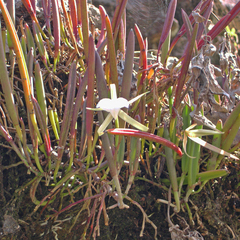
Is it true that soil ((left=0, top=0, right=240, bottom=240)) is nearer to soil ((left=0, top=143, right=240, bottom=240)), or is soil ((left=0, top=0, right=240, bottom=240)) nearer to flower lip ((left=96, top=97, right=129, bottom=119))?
soil ((left=0, top=143, right=240, bottom=240))

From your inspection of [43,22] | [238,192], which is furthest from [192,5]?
[238,192]

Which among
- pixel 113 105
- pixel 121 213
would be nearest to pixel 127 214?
pixel 121 213

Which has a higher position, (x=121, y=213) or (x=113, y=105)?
(x=113, y=105)

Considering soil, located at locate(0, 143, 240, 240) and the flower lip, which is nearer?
the flower lip

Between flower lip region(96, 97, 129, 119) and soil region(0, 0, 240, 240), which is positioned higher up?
flower lip region(96, 97, 129, 119)

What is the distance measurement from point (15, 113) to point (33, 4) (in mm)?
421

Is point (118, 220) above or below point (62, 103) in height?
below

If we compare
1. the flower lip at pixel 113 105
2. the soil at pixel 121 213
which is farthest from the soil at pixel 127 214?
the flower lip at pixel 113 105

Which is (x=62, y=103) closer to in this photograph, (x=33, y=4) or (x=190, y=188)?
(x=33, y=4)

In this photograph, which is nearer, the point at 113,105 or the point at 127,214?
the point at 113,105

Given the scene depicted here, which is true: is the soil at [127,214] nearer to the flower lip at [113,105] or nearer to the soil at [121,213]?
the soil at [121,213]

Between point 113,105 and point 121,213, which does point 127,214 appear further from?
point 113,105

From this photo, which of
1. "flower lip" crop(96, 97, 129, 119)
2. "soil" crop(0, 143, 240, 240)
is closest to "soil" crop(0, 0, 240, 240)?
"soil" crop(0, 143, 240, 240)

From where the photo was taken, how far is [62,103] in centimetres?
74
